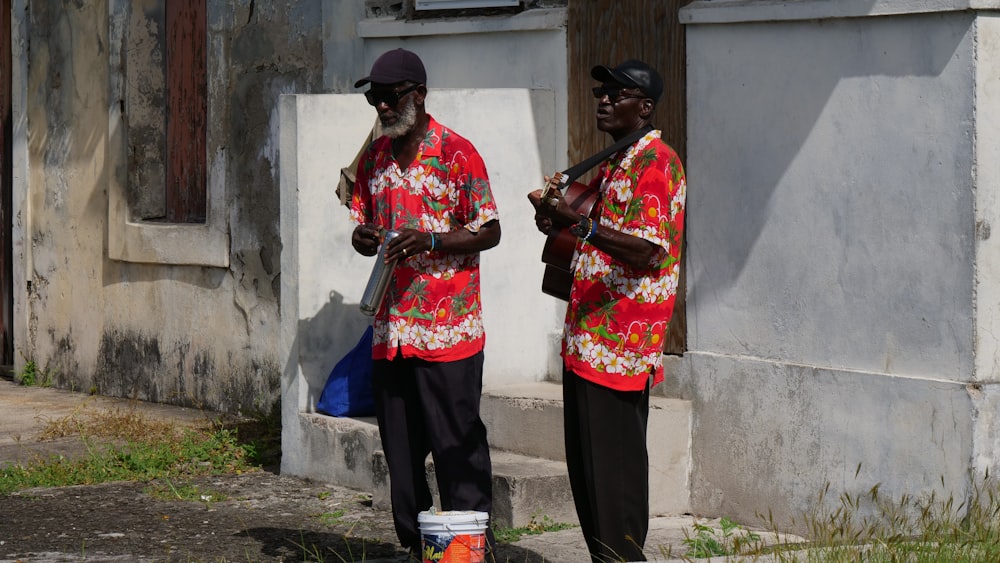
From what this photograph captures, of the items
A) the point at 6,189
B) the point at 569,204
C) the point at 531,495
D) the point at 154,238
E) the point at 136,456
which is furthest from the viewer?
the point at 6,189

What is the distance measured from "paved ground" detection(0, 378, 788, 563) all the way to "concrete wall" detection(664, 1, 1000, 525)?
605mm

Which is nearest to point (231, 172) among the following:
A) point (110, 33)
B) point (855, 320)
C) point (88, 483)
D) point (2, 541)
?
point (110, 33)

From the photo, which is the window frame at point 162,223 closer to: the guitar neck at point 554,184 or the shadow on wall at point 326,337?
the shadow on wall at point 326,337

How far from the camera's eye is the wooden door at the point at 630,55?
6.52 m

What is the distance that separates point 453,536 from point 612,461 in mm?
606

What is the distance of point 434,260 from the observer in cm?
525

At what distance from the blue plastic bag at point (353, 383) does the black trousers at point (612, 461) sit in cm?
269

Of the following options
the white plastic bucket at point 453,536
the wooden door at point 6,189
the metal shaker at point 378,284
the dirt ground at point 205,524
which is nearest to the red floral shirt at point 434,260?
the metal shaker at point 378,284

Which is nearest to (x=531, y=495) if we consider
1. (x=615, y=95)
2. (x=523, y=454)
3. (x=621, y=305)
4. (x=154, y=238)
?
(x=523, y=454)

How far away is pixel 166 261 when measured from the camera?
962 centimetres

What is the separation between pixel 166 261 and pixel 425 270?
477 cm

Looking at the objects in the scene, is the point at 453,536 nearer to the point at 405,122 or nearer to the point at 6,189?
the point at 405,122

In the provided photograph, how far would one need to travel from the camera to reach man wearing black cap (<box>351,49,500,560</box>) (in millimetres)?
5195

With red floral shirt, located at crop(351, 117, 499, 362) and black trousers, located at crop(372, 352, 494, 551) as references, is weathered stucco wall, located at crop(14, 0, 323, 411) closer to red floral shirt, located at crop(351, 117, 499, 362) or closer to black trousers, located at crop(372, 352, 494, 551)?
red floral shirt, located at crop(351, 117, 499, 362)
